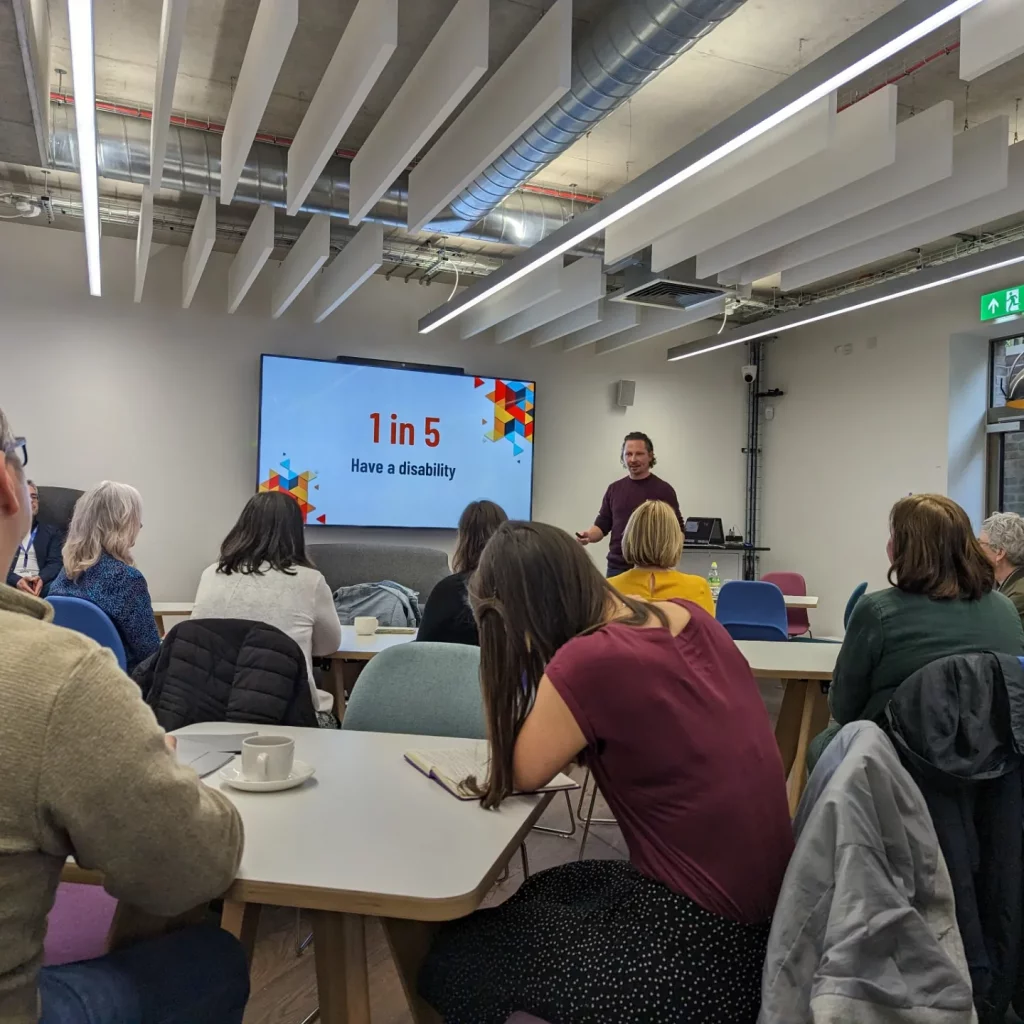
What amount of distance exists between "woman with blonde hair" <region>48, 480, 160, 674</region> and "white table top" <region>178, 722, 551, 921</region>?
1.42m

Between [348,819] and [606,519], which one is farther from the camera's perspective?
[606,519]

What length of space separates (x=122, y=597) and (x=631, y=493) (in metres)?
3.39

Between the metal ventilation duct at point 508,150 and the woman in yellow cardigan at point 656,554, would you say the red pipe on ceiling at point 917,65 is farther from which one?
the woman in yellow cardigan at point 656,554

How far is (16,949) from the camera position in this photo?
2.86 feet

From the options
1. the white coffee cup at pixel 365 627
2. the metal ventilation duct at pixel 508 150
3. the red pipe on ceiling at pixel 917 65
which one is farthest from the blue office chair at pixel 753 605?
the red pipe on ceiling at pixel 917 65

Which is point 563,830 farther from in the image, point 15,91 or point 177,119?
point 177,119

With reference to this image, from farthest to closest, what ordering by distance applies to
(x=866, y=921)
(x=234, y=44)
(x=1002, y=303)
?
(x=1002, y=303), (x=234, y=44), (x=866, y=921)

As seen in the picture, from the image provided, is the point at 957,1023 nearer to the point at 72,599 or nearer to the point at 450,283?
the point at 72,599

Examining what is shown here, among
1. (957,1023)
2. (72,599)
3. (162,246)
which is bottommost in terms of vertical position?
(957,1023)

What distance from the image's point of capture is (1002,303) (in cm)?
595

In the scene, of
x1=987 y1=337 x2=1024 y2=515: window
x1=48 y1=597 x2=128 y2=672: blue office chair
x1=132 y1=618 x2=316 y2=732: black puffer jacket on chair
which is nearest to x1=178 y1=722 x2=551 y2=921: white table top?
x1=132 y1=618 x2=316 y2=732: black puffer jacket on chair

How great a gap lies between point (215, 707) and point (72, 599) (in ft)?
2.83

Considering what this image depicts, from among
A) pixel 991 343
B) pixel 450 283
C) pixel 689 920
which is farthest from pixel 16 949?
pixel 991 343

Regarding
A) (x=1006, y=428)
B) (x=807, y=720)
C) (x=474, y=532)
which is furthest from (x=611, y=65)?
(x=1006, y=428)
